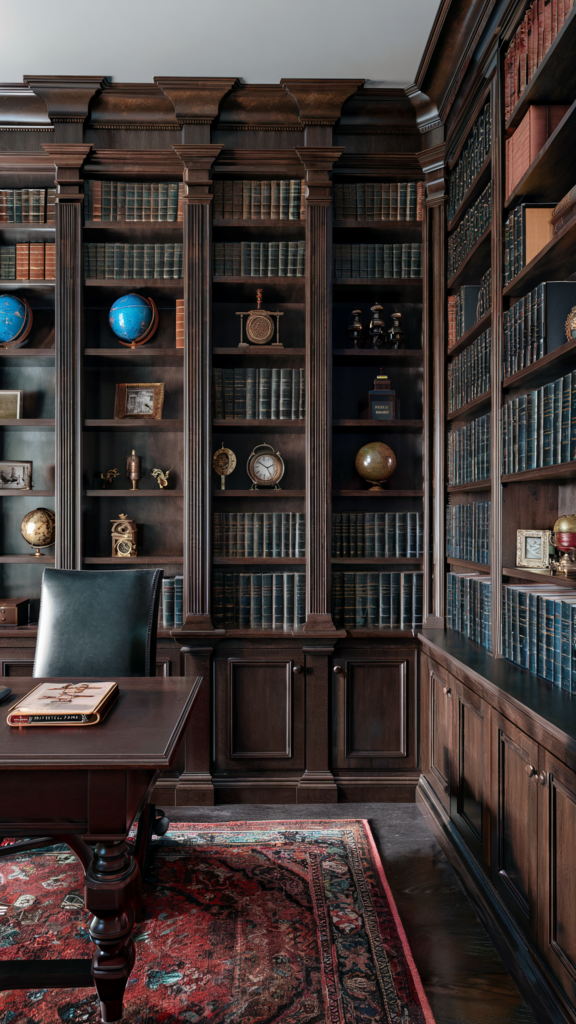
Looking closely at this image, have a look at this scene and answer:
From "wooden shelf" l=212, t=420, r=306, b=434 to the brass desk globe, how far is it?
3.15 feet

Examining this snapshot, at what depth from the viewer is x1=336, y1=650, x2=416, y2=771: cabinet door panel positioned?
9.65ft

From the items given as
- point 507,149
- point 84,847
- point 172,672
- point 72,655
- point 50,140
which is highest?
point 50,140

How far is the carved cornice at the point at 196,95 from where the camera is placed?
279 centimetres

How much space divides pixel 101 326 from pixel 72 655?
183 cm

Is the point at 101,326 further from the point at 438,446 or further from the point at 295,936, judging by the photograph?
the point at 295,936

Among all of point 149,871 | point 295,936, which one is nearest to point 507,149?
point 295,936

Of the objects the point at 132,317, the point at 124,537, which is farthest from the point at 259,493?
Result: the point at 132,317

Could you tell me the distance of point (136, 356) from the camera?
119 inches

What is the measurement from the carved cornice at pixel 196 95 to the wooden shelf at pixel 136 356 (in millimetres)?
1067

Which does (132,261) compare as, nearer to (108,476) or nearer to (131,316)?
(131,316)

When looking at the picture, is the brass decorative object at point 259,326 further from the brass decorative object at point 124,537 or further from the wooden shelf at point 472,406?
the brass decorative object at point 124,537

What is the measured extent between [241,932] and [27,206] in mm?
3228

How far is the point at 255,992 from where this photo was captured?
1710mm

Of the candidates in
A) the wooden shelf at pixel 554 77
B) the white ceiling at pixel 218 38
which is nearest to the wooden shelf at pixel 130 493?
the white ceiling at pixel 218 38
